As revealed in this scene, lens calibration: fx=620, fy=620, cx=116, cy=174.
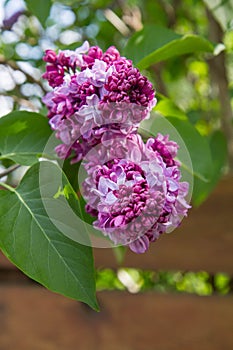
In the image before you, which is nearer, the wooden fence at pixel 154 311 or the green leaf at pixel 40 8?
the green leaf at pixel 40 8

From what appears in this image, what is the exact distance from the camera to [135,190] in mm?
343

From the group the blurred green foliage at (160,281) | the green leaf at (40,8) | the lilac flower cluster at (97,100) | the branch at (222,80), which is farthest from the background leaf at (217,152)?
the blurred green foliage at (160,281)

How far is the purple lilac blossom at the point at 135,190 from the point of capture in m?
0.34

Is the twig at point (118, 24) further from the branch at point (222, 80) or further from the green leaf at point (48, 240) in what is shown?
the green leaf at point (48, 240)

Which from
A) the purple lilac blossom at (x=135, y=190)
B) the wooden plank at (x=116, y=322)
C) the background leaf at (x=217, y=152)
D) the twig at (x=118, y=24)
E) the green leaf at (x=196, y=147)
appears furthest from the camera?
the wooden plank at (x=116, y=322)

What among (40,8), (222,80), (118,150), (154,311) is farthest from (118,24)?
(118,150)

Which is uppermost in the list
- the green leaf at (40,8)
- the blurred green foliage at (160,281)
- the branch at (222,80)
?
the green leaf at (40,8)

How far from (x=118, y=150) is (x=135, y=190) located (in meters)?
0.03

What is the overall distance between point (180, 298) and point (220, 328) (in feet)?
0.27

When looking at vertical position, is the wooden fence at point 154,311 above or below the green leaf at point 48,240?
below

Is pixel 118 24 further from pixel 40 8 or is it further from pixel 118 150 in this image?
pixel 118 150

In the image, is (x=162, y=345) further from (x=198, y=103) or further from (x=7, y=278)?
(x=198, y=103)

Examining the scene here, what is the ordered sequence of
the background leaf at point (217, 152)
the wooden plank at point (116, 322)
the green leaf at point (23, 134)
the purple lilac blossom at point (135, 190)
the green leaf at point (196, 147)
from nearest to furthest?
1. the purple lilac blossom at point (135, 190)
2. the green leaf at point (23, 134)
3. the green leaf at point (196, 147)
4. the background leaf at point (217, 152)
5. the wooden plank at point (116, 322)

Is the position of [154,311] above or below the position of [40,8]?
below
